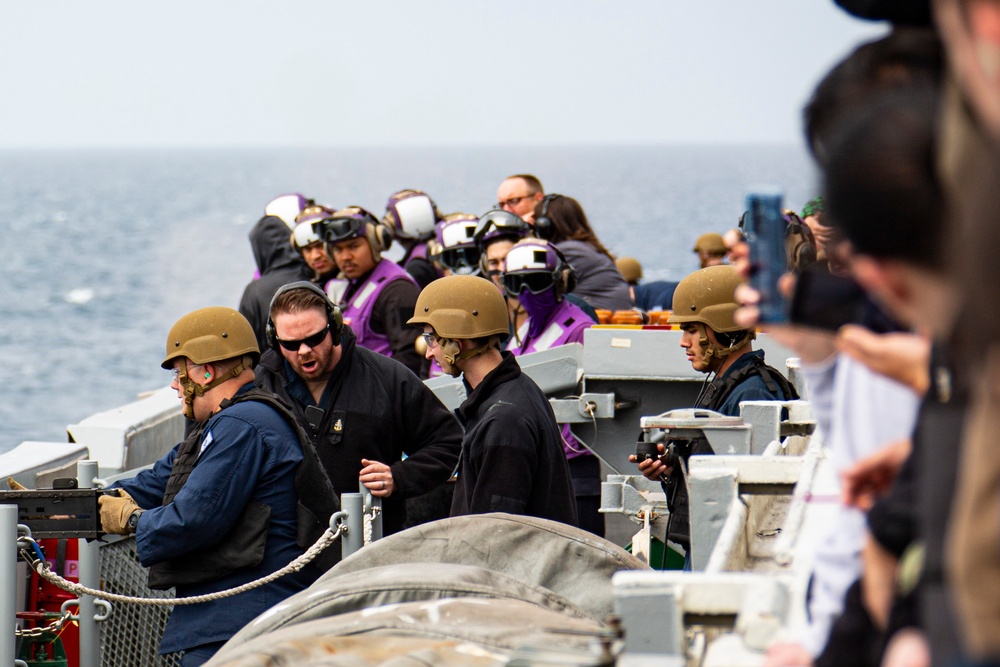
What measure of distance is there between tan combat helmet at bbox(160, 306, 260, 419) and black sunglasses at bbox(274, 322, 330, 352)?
578 mm

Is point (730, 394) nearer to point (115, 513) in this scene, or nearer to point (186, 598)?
point (186, 598)

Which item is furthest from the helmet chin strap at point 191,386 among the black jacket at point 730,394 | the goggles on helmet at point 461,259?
the goggles on helmet at point 461,259

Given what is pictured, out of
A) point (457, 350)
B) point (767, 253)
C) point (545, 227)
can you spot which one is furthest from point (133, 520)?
point (545, 227)

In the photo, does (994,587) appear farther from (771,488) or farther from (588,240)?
(588,240)

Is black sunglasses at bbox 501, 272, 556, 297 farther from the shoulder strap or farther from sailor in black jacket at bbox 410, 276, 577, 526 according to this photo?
the shoulder strap

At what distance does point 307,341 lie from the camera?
7.26 meters

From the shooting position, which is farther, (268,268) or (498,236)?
(268,268)

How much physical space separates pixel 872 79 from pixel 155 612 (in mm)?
5616

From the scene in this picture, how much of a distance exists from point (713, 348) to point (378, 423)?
1731 millimetres

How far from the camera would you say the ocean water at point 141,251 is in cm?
4622

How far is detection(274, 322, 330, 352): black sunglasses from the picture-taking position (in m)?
7.26

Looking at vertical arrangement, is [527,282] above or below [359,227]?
below

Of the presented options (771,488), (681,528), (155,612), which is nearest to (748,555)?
(771,488)

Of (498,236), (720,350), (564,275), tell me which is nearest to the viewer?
(720,350)
